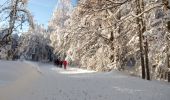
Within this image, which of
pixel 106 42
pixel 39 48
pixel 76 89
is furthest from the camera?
pixel 39 48

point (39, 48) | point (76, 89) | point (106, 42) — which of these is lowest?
point (76, 89)

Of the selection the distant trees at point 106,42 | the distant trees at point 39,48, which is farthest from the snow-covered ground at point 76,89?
the distant trees at point 39,48

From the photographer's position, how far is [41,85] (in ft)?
60.8

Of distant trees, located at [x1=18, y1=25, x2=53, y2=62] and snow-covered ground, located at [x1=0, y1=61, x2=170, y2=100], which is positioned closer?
snow-covered ground, located at [x1=0, y1=61, x2=170, y2=100]

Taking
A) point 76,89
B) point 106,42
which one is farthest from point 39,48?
point 76,89

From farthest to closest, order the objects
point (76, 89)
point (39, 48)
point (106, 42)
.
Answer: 1. point (39, 48)
2. point (106, 42)
3. point (76, 89)

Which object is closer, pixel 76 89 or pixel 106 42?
pixel 76 89

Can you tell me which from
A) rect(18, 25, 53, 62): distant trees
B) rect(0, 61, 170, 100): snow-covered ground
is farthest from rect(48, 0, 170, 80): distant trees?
rect(18, 25, 53, 62): distant trees

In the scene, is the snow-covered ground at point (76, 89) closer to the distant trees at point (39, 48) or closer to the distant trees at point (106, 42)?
the distant trees at point (106, 42)

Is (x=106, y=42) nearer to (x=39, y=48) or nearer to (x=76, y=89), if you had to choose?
(x=76, y=89)

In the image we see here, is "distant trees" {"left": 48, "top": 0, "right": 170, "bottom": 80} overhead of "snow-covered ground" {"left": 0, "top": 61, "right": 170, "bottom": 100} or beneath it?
overhead

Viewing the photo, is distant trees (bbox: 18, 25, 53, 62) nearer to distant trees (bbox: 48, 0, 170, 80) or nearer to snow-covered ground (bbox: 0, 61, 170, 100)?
distant trees (bbox: 48, 0, 170, 80)

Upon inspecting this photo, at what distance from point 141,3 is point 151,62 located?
768 centimetres

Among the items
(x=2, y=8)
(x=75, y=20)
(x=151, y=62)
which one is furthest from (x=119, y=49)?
(x=2, y=8)
